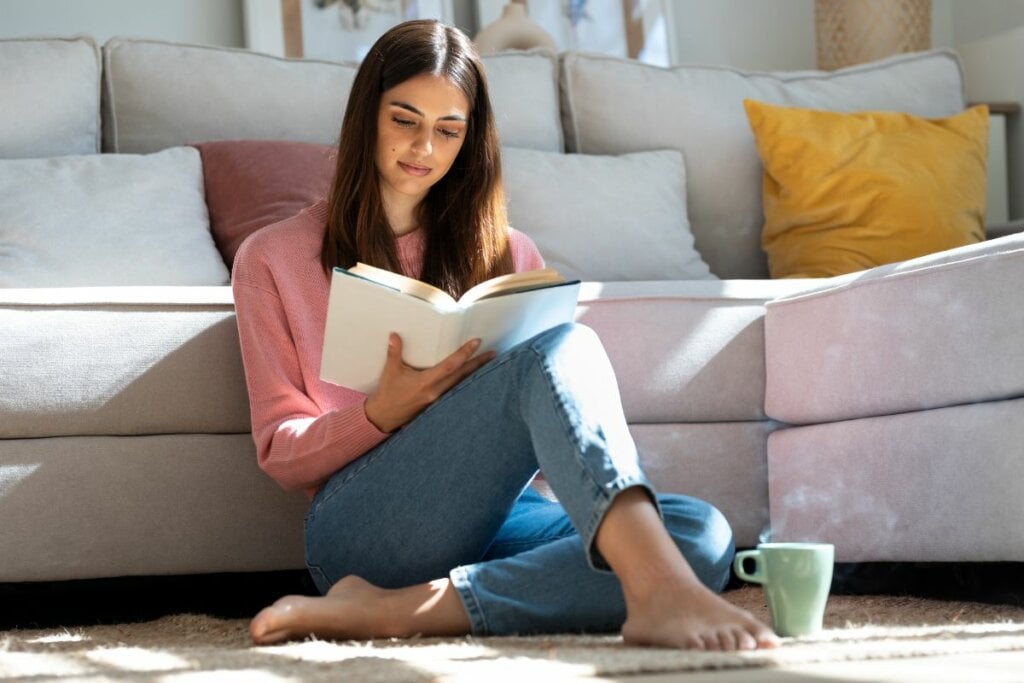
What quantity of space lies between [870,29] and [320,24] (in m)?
1.32

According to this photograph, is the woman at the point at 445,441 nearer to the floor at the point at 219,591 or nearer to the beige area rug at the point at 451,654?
the beige area rug at the point at 451,654

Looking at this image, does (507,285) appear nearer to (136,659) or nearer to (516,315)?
(516,315)

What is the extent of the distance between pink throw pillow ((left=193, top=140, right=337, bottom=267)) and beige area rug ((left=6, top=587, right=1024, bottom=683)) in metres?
0.84

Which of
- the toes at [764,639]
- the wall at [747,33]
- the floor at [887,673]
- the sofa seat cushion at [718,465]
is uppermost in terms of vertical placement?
the wall at [747,33]

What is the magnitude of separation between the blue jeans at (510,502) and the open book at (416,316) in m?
0.05

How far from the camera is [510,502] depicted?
146cm

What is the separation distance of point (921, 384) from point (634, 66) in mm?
1338

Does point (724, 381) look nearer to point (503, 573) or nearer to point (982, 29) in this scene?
point (503, 573)

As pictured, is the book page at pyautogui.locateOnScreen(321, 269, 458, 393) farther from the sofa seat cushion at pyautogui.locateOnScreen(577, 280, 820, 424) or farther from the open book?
the sofa seat cushion at pyautogui.locateOnScreen(577, 280, 820, 424)

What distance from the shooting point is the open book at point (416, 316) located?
1347 millimetres

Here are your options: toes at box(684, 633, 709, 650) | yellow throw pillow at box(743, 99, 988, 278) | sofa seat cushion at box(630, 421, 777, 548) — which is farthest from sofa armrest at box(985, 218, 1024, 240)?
toes at box(684, 633, 709, 650)

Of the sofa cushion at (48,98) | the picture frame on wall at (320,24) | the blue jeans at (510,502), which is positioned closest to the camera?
the blue jeans at (510,502)

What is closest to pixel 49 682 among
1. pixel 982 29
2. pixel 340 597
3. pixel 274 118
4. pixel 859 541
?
pixel 340 597


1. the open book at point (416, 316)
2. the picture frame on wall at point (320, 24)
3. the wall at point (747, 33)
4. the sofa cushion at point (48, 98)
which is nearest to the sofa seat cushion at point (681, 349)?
the open book at point (416, 316)
